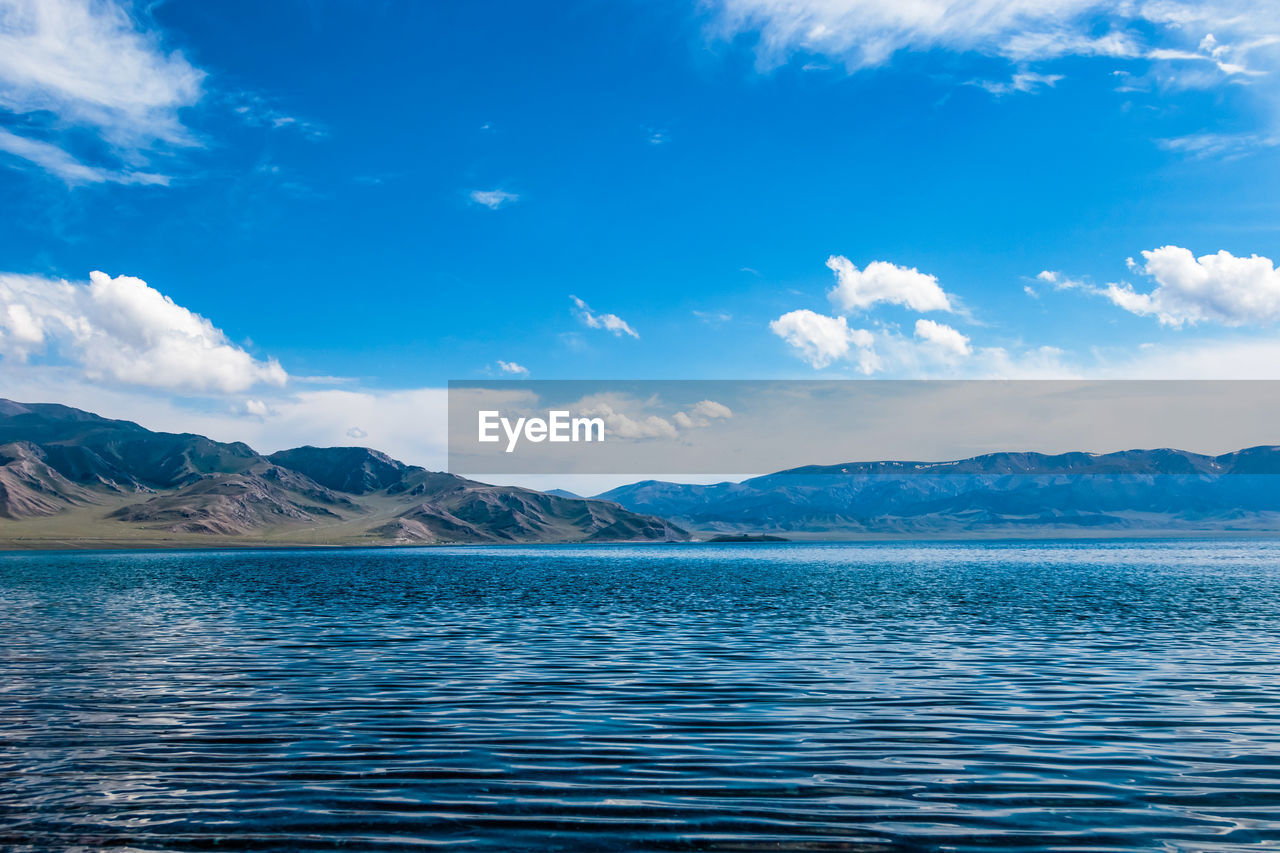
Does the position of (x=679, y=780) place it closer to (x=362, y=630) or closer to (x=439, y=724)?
(x=439, y=724)

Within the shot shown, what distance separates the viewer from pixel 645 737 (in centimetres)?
2527

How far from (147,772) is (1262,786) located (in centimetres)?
2718

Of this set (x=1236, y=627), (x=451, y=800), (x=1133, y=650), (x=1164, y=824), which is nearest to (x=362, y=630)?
(x=451, y=800)

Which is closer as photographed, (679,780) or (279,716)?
(679,780)

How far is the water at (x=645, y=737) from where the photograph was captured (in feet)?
57.0

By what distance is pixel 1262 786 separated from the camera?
782 inches

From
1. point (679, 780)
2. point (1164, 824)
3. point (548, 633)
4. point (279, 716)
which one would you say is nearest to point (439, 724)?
point (279, 716)

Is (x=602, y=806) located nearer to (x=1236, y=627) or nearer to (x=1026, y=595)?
(x=1236, y=627)

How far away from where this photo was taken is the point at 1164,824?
17344mm

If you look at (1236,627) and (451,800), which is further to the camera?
(1236,627)

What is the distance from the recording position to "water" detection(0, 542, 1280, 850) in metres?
A: 17.4

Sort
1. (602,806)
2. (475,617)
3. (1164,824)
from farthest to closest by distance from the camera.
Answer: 1. (475,617)
2. (602,806)
3. (1164,824)

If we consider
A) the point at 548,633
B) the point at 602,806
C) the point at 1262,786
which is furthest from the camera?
the point at 548,633

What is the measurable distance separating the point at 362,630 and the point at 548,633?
13.0 meters
